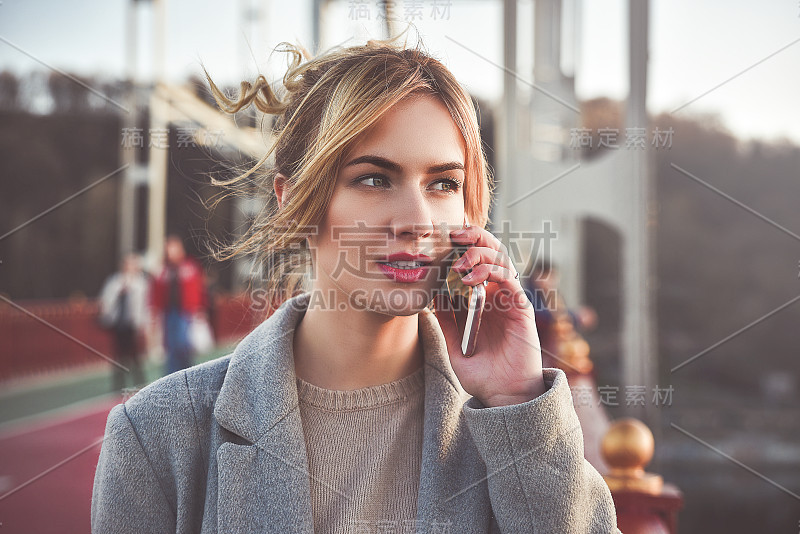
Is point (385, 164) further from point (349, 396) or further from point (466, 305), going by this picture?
point (349, 396)

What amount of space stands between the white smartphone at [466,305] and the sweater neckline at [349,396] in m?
0.21

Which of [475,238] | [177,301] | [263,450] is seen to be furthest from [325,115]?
[177,301]

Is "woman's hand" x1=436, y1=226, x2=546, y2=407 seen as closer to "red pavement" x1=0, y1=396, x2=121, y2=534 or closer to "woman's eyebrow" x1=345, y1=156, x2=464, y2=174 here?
"woman's eyebrow" x1=345, y1=156, x2=464, y2=174

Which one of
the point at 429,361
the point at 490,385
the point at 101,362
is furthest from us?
the point at 101,362

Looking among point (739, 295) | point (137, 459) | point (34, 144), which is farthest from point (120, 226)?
point (739, 295)

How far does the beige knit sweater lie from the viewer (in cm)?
150

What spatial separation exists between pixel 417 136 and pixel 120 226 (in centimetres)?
2840

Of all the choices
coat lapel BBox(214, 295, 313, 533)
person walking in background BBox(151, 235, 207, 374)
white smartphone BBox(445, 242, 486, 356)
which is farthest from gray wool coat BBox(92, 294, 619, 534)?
person walking in background BBox(151, 235, 207, 374)

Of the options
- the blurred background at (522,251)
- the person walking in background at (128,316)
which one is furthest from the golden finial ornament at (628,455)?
the person walking in background at (128,316)

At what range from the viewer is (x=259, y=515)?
1456 millimetres

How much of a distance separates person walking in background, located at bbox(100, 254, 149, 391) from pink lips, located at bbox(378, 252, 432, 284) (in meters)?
6.45

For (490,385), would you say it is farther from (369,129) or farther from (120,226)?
(120,226)

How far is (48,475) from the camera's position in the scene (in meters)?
4.51

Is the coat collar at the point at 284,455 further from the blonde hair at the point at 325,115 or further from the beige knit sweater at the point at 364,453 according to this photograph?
the blonde hair at the point at 325,115
